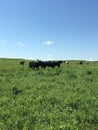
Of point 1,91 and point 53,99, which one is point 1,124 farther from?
point 1,91

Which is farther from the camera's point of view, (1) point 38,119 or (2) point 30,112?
(2) point 30,112

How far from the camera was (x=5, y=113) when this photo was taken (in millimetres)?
11125

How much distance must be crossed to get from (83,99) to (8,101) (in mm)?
4053

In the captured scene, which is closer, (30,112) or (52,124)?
(52,124)

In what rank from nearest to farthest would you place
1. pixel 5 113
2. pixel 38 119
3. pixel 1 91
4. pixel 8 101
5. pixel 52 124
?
pixel 52 124 < pixel 38 119 < pixel 5 113 < pixel 8 101 < pixel 1 91

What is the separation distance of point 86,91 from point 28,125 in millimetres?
7907

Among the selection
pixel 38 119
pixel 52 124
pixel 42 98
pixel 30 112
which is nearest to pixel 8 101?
pixel 42 98

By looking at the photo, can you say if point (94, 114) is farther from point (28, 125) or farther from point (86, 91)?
point (86, 91)

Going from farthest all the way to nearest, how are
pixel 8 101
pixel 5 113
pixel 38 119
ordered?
pixel 8 101 → pixel 5 113 → pixel 38 119

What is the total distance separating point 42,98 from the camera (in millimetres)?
13930

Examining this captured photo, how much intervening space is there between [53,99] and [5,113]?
3.43 metres

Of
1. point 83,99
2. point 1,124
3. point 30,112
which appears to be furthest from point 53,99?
point 1,124

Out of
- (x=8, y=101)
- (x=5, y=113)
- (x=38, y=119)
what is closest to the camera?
(x=38, y=119)

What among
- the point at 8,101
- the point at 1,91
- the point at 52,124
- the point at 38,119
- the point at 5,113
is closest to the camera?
the point at 52,124
